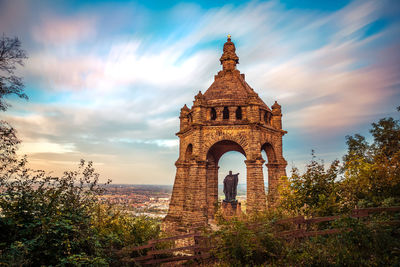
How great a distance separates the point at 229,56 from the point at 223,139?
7.62m

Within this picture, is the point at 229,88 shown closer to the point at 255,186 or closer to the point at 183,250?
the point at 255,186

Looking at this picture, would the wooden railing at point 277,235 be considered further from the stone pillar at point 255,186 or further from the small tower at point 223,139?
the stone pillar at point 255,186

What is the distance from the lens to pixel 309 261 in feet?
19.1

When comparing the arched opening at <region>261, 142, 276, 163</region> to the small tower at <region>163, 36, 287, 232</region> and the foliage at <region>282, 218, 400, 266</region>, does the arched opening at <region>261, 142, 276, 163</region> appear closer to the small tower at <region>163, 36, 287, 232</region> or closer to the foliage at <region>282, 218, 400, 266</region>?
the small tower at <region>163, 36, 287, 232</region>

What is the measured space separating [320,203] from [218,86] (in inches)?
440

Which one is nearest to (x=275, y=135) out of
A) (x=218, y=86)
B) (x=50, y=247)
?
(x=218, y=86)

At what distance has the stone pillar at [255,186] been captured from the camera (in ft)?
44.4

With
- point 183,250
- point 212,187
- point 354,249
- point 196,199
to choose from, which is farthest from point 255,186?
point 354,249

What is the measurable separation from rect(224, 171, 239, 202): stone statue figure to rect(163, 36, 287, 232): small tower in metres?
1.44

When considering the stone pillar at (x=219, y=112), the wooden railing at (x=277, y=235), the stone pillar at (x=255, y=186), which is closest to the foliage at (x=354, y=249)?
the wooden railing at (x=277, y=235)

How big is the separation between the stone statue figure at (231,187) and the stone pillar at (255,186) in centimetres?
450

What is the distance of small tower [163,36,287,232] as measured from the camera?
14.1 metres

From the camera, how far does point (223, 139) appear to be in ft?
49.3

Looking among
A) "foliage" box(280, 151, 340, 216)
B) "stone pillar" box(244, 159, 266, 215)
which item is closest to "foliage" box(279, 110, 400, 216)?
"foliage" box(280, 151, 340, 216)
